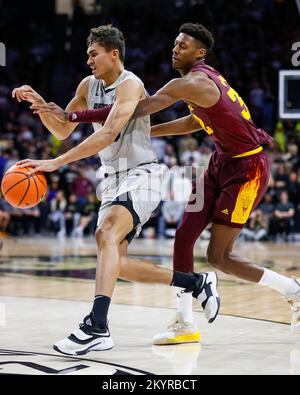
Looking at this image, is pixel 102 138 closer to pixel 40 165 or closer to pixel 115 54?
pixel 40 165

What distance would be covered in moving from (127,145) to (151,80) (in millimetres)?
12464

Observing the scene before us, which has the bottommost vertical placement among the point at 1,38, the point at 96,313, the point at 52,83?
the point at 96,313

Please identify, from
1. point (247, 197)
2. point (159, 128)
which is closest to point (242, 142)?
point (247, 197)

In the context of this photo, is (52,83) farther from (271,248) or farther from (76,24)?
(271,248)

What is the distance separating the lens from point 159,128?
17.1ft

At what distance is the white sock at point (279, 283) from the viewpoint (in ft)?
16.3

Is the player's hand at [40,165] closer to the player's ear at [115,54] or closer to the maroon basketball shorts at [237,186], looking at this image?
the player's ear at [115,54]

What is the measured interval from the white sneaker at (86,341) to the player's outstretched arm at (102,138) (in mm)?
939

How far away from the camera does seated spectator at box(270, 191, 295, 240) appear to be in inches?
537

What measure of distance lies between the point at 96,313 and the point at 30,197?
0.81 metres

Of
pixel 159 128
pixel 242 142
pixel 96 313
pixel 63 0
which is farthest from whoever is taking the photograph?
pixel 63 0

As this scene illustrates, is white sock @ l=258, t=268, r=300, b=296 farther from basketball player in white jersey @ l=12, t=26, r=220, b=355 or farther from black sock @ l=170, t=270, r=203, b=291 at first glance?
black sock @ l=170, t=270, r=203, b=291

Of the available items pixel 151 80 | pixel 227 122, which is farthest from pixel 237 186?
pixel 151 80

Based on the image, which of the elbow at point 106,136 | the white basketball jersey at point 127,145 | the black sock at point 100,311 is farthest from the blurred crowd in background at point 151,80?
the black sock at point 100,311
